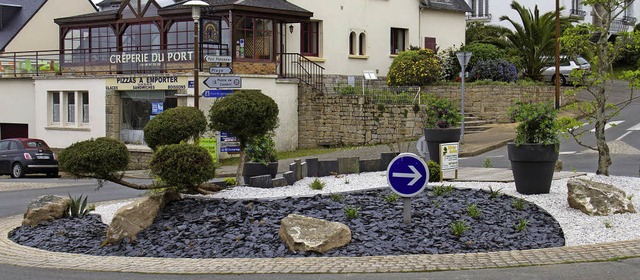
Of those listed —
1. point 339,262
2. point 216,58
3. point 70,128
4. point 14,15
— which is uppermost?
point 14,15

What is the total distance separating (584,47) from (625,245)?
553 centimetres

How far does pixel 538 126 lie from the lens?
12070mm

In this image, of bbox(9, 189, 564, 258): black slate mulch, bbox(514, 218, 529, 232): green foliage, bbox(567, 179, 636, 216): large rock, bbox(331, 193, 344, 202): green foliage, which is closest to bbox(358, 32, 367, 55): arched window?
bbox(9, 189, 564, 258): black slate mulch

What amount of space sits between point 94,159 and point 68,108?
81.2 ft

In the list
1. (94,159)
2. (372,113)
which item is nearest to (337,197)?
(94,159)

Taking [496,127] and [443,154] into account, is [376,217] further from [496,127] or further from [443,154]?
[496,127]

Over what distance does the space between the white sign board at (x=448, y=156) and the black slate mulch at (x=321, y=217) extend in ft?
3.99

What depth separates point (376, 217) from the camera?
1076 centimetres

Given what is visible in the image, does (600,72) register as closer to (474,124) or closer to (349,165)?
(349,165)

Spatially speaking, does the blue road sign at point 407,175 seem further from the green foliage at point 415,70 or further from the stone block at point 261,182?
the green foliage at point 415,70

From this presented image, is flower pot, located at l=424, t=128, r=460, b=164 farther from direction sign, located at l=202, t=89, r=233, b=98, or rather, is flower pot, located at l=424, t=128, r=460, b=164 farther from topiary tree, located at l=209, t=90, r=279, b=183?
direction sign, located at l=202, t=89, r=233, b=98

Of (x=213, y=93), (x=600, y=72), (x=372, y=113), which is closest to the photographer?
(x=600, y=72)

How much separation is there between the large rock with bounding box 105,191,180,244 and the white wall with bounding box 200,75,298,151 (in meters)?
19.7

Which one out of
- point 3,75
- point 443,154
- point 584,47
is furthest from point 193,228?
point 3,75
